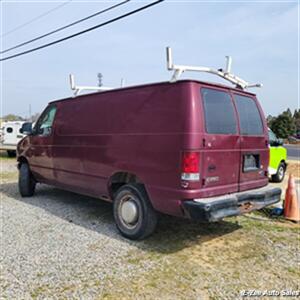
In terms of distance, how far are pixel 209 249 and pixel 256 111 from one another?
2.30 m

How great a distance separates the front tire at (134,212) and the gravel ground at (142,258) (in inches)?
6.4

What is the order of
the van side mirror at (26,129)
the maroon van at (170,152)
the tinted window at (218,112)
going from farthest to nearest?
the van side mirror at (26,129), the tinted window at (218,112), the maroon van at (170,152)

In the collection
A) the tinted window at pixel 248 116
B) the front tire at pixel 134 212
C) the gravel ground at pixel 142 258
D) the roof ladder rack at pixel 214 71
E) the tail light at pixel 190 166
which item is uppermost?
the roof ladder rack at pixel 214 71

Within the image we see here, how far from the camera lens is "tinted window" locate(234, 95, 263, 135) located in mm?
4703

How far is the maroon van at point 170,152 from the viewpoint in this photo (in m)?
3.94

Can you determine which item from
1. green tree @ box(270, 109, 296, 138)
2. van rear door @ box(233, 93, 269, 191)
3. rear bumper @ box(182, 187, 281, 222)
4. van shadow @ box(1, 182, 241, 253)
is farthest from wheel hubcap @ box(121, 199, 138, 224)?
green tree @ box(270, 109, 296, 138)

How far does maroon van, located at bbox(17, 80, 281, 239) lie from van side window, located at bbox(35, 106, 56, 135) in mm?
916

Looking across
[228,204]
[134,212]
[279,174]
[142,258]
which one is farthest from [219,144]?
[279,174]

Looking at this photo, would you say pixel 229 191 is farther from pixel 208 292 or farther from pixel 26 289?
pixel 26 289

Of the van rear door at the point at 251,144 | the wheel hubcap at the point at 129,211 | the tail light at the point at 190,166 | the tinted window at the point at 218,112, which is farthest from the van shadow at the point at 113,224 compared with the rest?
the tinted window at the point at 218,112

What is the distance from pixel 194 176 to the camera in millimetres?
3896

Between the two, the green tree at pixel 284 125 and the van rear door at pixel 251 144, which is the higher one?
the green tree at pixel 284 125

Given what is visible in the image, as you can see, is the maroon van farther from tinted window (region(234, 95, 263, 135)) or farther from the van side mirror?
the van side mirror

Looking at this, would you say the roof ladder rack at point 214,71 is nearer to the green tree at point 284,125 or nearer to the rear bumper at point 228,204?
the rear bumper at point 228,204
